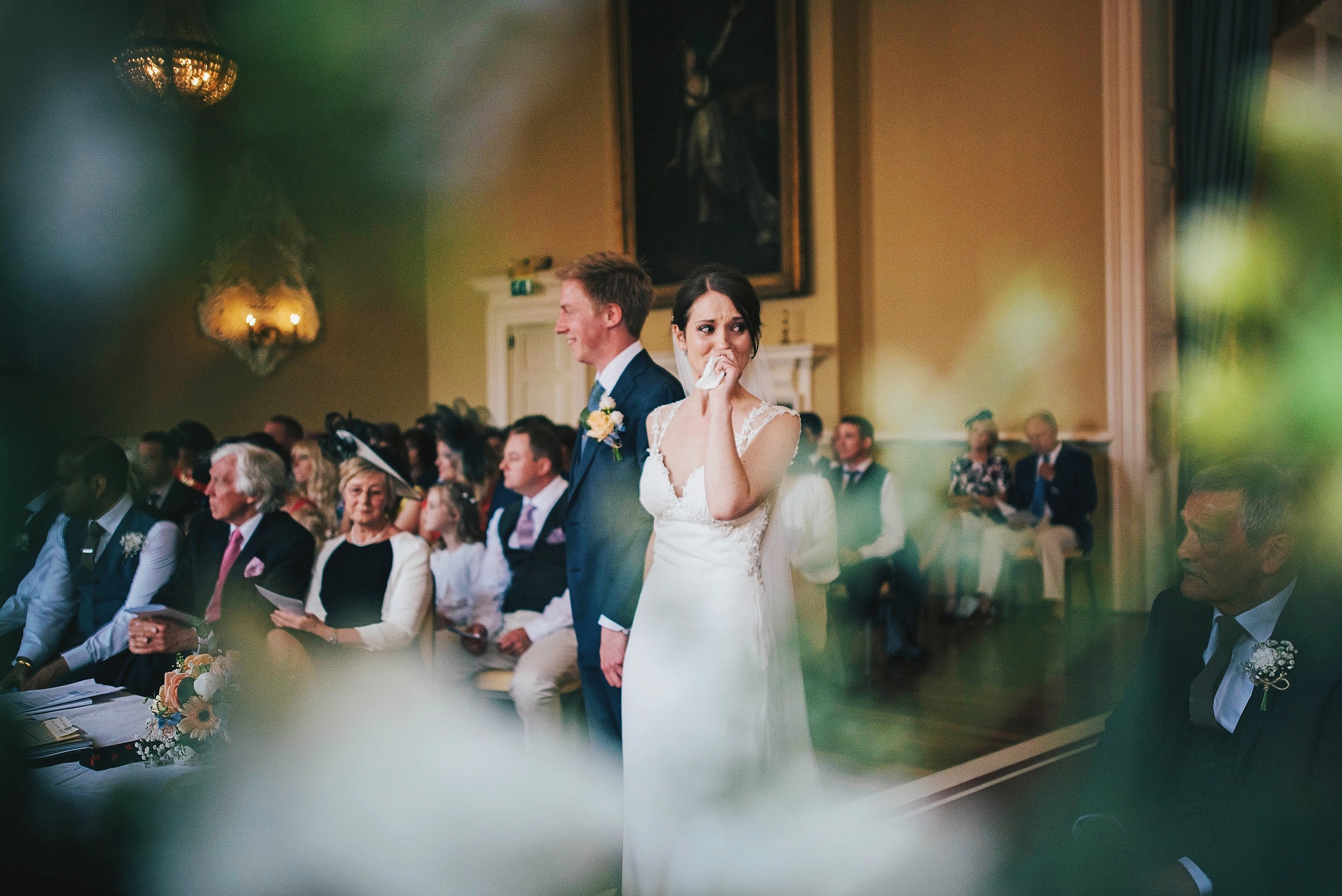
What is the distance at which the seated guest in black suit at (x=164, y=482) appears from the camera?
4.25 metres

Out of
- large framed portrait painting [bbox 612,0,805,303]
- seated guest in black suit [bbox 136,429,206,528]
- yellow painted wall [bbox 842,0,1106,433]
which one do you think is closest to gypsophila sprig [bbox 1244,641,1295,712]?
seated guest in black suit [bbox 136,429,206,528]

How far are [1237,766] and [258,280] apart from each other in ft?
27.4

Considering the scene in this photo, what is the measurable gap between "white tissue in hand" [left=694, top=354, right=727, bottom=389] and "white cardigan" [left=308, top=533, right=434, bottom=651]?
1178 mm

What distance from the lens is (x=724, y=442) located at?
207cm

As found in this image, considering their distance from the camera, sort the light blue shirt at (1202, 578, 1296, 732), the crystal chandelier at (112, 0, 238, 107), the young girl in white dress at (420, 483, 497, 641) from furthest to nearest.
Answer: the crystal chandelier at (112, 0, 238, 107) < the young girl in white dress at (420, 483, 497, 641) < the light blue shirt at (1202, 578, 1296, 732)

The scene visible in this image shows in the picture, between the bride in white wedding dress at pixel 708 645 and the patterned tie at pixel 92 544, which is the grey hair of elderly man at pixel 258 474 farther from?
the bride in white wedding dress at pixel 708 645

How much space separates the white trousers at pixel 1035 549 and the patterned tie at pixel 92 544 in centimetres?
470

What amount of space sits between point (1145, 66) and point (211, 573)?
5.75 m

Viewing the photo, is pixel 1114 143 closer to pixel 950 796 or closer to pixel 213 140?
pixel 950 796

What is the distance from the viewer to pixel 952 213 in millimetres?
7418

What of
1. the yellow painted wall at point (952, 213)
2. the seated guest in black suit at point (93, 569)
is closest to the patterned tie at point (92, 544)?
the seated guest in black suit at point (93, 569)

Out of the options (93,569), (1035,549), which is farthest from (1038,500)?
(93,569)

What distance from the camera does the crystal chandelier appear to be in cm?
461

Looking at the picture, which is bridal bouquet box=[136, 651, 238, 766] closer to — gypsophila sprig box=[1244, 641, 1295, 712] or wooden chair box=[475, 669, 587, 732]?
wooden chair box=[475, 669, 587, 732]
